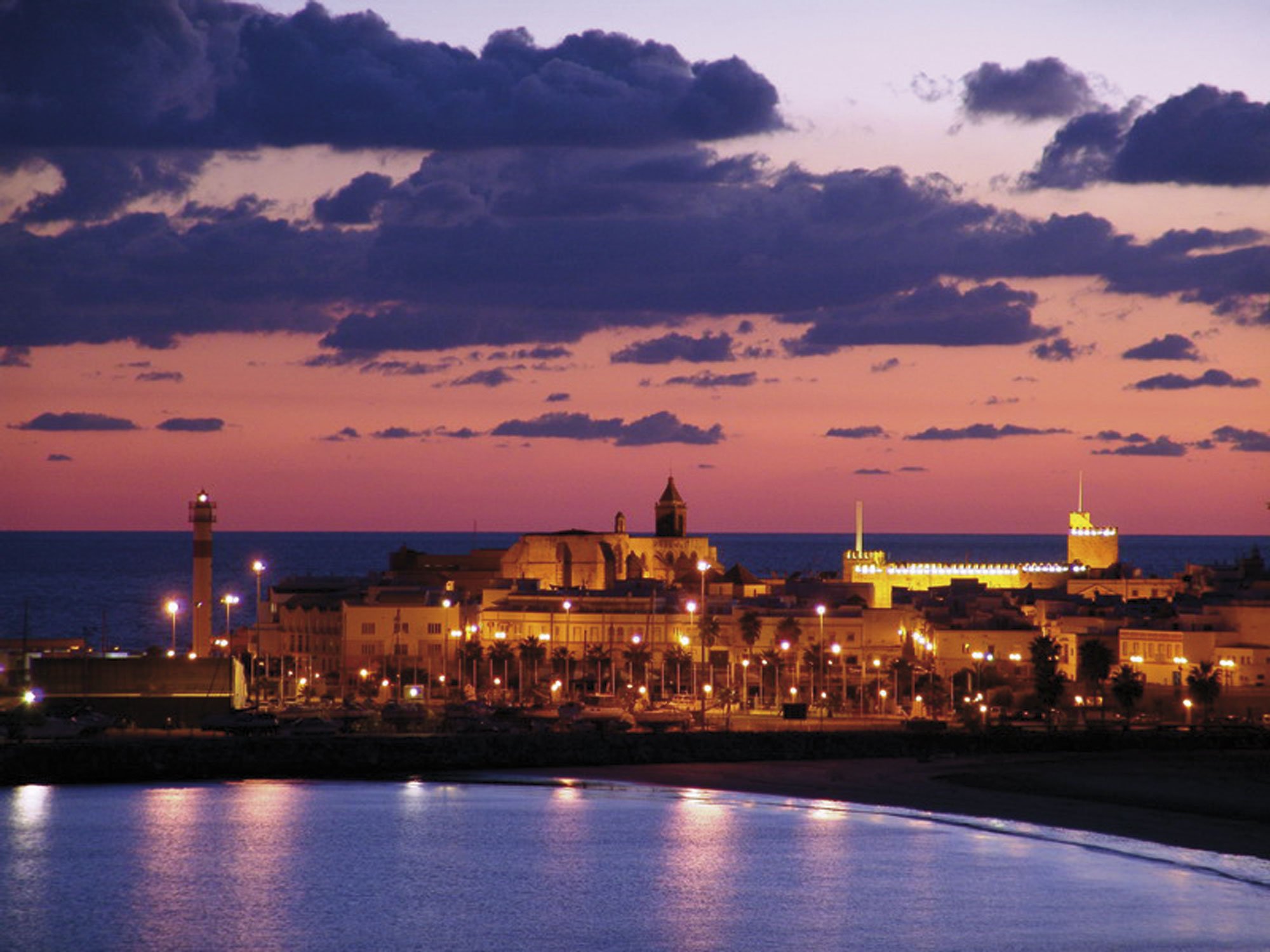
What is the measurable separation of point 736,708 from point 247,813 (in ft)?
117

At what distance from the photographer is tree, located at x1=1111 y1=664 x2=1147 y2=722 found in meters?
80.4

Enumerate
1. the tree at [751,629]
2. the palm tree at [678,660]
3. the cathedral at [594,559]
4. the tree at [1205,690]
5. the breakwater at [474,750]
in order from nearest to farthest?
the breakwater at [474,750] < the tree at [1205,690] < the palm tree at [678,660] < the tree at [751,629] < the cathedral at [594,559]

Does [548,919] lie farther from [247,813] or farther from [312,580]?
[312,580]

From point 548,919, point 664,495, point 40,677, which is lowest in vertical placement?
point 548,919

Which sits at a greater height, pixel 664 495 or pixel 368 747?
pixel 664 495

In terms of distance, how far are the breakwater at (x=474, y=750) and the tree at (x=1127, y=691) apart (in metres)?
8.64

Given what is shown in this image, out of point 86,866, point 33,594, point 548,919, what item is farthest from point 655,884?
point 33,594

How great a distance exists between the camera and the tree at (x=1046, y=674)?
8388 centimetres

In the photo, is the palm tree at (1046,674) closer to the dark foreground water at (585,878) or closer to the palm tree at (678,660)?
the palm tree at (678,660)

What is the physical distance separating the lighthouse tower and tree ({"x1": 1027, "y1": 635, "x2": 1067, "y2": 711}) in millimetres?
37206

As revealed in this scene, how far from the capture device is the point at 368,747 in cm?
6788

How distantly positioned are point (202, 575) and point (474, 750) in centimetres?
3463

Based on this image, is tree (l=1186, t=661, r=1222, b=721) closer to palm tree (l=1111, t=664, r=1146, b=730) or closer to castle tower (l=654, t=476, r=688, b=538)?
palm tree (l=1111, t=664, r=1146, b=730)

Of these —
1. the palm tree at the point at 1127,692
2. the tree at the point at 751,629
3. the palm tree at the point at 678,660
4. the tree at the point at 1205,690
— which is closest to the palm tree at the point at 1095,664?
the palm tree at the point at 1127,692
